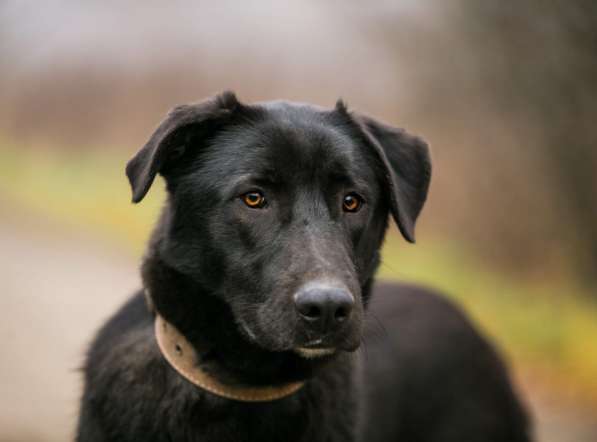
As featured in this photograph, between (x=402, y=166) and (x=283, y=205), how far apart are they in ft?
2.30

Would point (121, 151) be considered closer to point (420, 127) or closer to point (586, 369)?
point (420, 127)

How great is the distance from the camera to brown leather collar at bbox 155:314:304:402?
Answer: 11.0 ft

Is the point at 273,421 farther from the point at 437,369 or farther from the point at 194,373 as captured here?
the point at 437,369

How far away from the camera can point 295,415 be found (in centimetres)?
344

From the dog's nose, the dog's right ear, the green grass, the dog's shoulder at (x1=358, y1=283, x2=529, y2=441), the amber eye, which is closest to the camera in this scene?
the dog's nose

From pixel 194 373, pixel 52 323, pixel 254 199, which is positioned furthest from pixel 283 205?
pixel 52 323

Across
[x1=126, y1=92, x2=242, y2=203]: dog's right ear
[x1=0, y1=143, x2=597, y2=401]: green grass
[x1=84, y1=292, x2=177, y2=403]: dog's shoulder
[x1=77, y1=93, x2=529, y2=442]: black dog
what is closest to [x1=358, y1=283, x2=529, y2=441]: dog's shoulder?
[x1=0, y1=143, x2=597, y2=401]: green grass

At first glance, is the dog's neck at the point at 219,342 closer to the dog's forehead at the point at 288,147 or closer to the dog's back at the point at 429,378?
the dog's forehead at the point at 288,147

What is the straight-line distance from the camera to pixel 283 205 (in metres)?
3.33

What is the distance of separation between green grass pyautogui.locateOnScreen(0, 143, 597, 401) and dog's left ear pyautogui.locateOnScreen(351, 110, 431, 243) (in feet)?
1.73

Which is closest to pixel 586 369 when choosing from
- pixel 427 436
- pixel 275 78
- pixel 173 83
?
pixel 427 436

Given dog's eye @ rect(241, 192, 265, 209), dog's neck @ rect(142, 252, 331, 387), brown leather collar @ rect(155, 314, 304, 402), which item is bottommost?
brown leather collar @ rect(155, 314, 304, 402)

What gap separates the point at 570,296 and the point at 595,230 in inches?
33.0

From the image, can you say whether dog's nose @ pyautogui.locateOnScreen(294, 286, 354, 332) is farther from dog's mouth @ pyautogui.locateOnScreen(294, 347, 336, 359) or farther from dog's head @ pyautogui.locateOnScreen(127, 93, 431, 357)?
dog's mouth @ pyautogui.locateOnScreen(294, 347, 336, 359)
